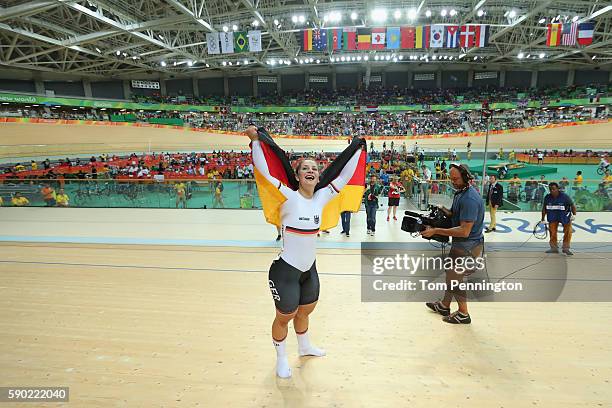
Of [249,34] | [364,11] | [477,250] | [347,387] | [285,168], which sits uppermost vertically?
[364,11]

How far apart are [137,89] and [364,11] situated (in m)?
30.8

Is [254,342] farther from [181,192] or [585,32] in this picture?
[585,32]

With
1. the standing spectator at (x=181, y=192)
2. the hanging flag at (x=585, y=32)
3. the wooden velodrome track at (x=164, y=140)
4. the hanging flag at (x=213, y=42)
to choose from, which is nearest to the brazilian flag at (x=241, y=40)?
the hanging flag at (x=213, y=42)

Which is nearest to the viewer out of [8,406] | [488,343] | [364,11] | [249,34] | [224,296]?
[8,406]

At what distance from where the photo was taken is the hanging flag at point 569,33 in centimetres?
1523

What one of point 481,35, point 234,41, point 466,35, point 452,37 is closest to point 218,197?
point 234,41

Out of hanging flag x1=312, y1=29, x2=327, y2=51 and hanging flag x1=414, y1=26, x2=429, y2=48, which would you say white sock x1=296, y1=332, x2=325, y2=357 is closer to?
hanging flag x1=414, y1=26, x2=429, y2=48

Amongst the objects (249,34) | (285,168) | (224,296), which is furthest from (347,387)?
(249,34)

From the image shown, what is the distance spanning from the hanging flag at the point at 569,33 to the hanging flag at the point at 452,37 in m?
5.20

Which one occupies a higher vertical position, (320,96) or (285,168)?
(320,96)

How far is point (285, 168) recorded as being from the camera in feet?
8.87

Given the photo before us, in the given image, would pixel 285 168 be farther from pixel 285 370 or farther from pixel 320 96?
pixel 320 96

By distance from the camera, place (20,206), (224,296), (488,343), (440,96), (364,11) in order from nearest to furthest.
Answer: (488,343) → (224,296) → (20,206) → (364,11) → (440,96)

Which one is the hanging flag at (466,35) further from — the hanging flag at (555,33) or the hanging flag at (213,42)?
the hanging flag at (213,42)
